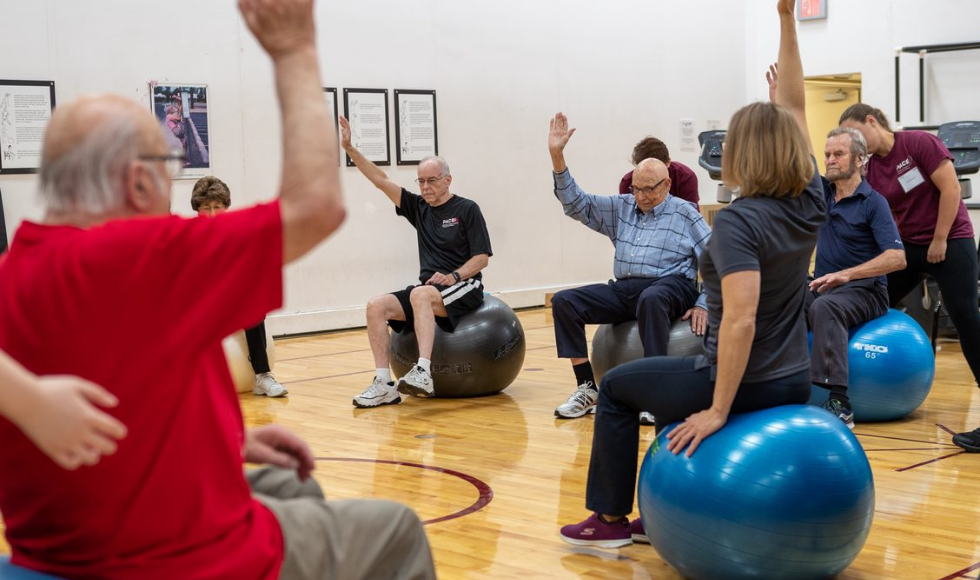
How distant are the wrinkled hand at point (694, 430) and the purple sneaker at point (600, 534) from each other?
1.42 ft

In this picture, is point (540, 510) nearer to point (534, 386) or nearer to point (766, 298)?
point (766, 298)

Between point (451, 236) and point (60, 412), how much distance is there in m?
4.85

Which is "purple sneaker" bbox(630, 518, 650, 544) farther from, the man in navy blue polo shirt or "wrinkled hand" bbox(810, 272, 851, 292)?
"wrinkled hand" bbox(810, 272, 851, 292)

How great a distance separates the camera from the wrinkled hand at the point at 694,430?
Result: 115 inches

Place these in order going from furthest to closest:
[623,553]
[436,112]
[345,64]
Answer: [436,112] < [345,64] < [623,553]

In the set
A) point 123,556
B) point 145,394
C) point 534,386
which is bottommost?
point 534,386

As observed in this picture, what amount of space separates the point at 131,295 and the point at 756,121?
201 cm

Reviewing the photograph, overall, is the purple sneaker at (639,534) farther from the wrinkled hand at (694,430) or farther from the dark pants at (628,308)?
the dark pants at (628,308)

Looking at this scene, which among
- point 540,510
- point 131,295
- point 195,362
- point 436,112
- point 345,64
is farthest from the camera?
point 436,112

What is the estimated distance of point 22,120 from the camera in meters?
7.46

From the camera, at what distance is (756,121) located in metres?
2.93

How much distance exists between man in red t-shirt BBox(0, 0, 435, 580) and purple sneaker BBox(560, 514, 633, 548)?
1.84 m

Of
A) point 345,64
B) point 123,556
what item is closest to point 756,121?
point 123,556

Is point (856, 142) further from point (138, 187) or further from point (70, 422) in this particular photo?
point (70, 422)
